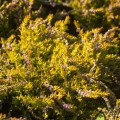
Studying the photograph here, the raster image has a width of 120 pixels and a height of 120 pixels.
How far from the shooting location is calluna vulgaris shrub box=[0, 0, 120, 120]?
2.39 m

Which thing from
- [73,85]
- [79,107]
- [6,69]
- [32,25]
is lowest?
[79,107]

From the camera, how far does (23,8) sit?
127 inches

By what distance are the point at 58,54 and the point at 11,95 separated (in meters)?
0.55

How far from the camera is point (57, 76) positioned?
2.58 metres

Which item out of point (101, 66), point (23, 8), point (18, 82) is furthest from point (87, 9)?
point (18, 82)

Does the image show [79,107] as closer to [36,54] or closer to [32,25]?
[36,54]

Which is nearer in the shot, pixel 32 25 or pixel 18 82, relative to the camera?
pixel 18 82

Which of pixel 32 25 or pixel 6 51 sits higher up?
pixel 32 25

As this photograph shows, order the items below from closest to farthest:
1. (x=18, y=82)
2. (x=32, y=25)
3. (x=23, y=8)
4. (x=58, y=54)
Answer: (x=18, y=82)
(x=58, y=54)
(x=32, y=25)
(x=23, y=8)

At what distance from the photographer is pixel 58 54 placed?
8.78 feet

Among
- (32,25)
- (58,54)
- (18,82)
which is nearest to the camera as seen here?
(18,82)

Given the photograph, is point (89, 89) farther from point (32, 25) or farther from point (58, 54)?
point (32, 25)

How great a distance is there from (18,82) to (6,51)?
40 cm

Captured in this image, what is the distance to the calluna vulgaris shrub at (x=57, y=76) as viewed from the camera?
239cm
